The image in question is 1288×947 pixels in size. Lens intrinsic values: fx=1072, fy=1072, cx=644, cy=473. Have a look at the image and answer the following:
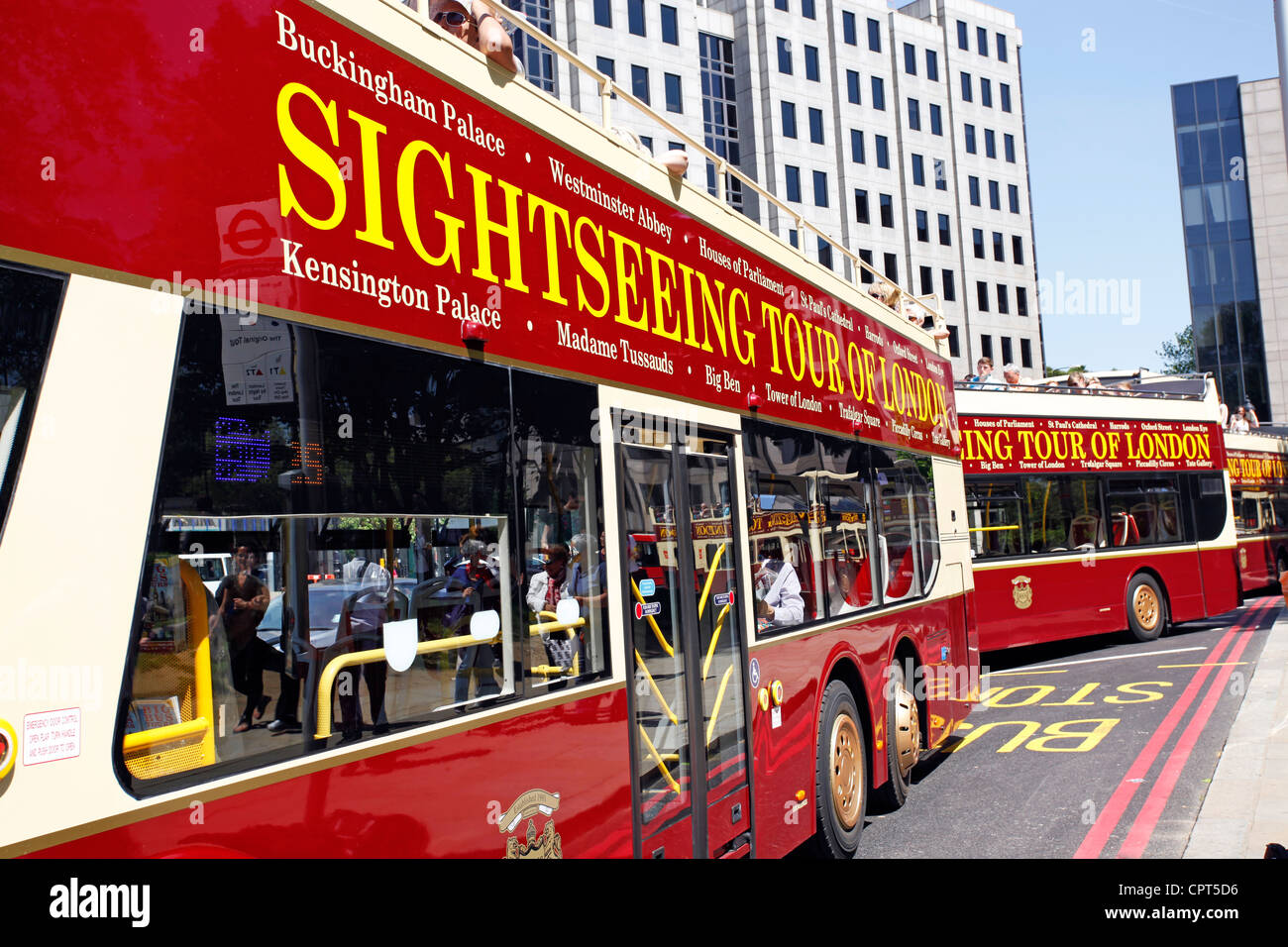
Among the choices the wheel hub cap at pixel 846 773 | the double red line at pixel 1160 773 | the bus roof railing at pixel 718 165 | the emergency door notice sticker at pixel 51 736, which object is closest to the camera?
the emergency door notice sticker at pixel 51 736

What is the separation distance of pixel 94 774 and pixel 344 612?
77 cm

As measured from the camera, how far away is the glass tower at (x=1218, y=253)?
50.6 m

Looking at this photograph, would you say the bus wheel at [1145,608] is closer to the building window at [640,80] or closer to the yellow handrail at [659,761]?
the yellow handrail at [659,761]

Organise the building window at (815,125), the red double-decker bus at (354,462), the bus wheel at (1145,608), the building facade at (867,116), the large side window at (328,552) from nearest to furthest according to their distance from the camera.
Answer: the red double-decker bus at (354,462), the large side window at (328,552), the bus wheel at (1145,608), the building facade at (867,116), the building window at (815,125)

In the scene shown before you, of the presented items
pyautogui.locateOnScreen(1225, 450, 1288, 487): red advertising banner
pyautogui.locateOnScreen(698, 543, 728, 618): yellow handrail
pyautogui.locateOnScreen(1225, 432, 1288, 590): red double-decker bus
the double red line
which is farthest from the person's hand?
pyautogui.locateOnScreen(1225, 432, 1288, 590): red double-decker bus

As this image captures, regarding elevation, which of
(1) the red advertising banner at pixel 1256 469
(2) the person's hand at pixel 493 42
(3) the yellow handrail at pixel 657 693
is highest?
(2) the person's hand at pixel 493 42

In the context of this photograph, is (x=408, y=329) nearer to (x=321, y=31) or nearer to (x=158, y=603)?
(x=321, y=31)

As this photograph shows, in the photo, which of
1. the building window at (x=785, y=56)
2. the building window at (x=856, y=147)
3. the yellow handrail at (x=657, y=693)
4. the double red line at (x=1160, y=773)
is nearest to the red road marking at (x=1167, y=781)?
the double red line at (x=1160, y=773)

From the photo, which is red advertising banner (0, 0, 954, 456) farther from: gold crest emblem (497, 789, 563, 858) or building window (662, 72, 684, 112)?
building window (662, 72, 684, 112)

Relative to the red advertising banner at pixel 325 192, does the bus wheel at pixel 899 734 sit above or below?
below

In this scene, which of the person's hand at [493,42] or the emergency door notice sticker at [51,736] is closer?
the emergency door notice sticker at [51,736]

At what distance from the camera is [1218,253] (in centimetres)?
5209

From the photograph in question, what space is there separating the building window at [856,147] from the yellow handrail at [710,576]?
49.4 metres
